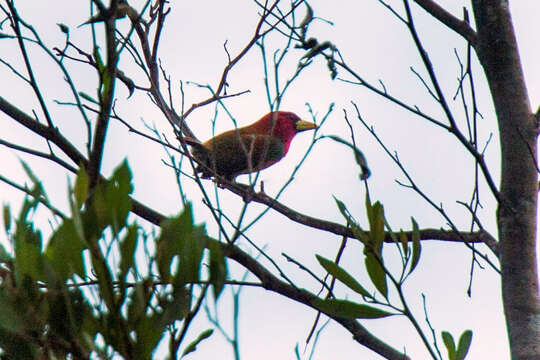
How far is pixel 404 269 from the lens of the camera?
6.95 ft

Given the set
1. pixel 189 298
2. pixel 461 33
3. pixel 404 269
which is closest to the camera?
pixel 189 298

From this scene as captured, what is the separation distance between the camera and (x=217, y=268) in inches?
51.8

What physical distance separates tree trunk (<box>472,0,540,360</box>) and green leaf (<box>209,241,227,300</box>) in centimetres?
108

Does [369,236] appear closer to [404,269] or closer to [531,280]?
[404,269]

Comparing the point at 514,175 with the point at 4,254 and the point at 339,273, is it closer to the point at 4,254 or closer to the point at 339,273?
the point at 339,273

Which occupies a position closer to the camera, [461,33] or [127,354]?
[127,354]

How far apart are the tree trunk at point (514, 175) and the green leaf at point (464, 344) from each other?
11 centimetres

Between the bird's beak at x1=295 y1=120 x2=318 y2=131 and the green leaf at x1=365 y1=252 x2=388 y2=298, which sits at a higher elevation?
the bird's beak at x1=295 y1=120 x2=318 y2=131

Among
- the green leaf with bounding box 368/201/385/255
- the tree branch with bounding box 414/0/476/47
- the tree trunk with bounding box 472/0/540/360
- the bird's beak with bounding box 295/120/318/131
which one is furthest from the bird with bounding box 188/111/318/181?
the green leaf with bounding box 368/201/385/255

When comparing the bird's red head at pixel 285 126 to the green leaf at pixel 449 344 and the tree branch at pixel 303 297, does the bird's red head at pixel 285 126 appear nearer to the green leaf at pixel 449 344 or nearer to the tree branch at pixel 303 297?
the tree branch at pixel 303 297

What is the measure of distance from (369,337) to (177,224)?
111 centimetres

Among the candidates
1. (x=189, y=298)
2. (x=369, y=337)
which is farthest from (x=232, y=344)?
(x=369, y=337)

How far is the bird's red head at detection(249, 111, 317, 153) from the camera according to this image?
29.8ft

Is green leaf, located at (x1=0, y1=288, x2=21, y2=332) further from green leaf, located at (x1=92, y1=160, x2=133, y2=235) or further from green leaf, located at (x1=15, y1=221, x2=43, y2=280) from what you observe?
green leaf, located at (x1=92, y1=160, x2=133, y2=235)
